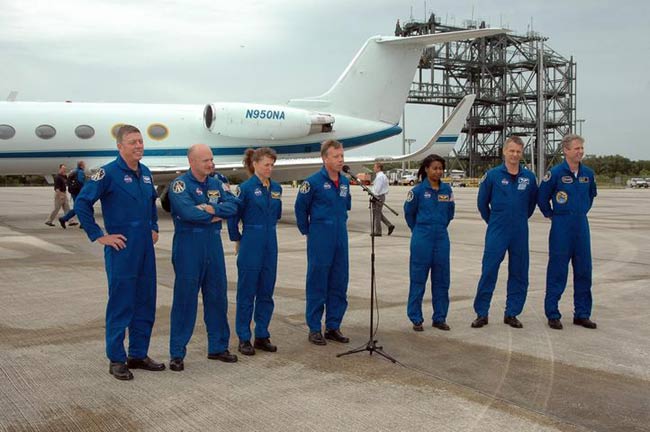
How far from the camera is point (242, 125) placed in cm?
1888

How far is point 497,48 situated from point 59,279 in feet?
165

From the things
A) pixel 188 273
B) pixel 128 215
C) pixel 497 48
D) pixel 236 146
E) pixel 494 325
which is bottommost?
pixel 494 325

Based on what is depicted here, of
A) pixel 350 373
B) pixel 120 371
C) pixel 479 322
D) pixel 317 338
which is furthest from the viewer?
pixel 479 322

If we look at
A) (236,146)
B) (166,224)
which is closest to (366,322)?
(166,224)

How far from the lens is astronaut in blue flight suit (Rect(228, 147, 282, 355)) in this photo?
5457 mm

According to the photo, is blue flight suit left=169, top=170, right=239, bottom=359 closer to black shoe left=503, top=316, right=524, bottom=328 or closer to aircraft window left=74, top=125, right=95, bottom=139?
black shoe left=503, top=316, right=524, bottom=328

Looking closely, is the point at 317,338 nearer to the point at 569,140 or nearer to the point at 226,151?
the point at 569,140

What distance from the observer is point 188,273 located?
197 inches

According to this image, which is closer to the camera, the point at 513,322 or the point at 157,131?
the point at 513,322

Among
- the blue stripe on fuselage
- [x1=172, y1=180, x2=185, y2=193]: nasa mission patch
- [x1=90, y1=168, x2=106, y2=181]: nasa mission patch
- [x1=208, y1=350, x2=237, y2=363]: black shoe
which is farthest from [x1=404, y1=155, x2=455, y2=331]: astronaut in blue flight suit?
the blue stripe on fuselage

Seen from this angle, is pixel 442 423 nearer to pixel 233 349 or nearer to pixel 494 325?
pixel 233 349

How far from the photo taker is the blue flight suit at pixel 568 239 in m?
6.48

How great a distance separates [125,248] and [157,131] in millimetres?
14444

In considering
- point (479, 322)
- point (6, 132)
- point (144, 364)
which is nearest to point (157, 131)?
point (6, 132)
